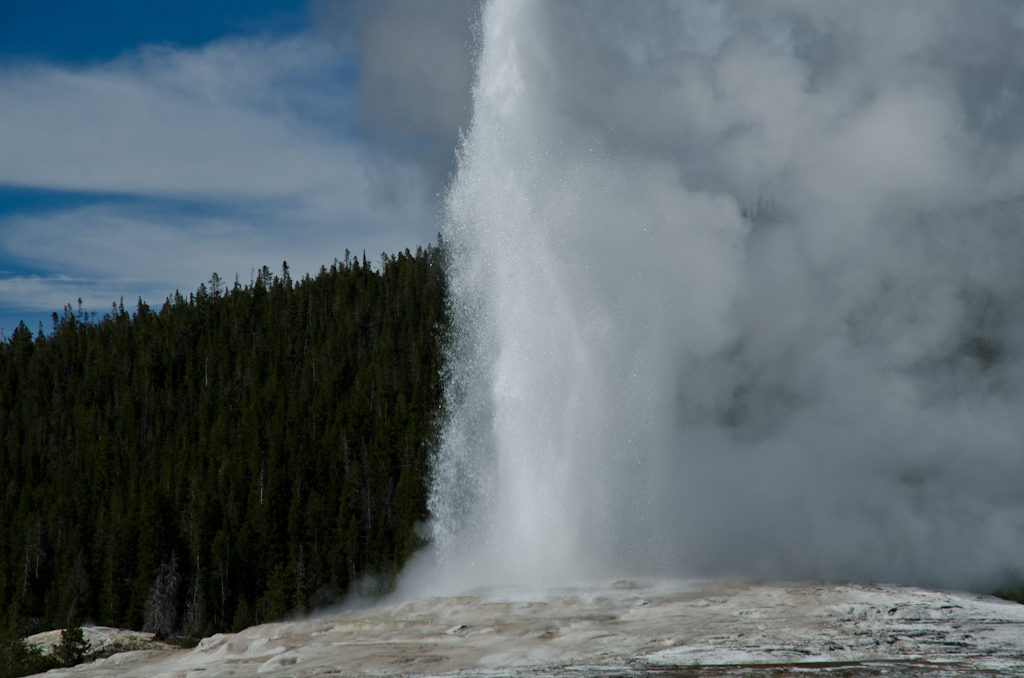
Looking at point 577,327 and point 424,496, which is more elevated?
point 577,327

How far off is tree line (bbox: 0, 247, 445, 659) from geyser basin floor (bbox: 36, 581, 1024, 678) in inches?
691

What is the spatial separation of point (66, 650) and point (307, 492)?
3335 centimetres

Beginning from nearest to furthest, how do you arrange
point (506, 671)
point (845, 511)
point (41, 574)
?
point (506, 671) → point (845, 511) → point (41, 574)

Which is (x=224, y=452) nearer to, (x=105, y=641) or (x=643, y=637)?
(x=105, y=641)

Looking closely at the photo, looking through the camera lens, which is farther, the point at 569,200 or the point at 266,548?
the point at 266,548

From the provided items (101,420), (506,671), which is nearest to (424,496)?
(506,671)

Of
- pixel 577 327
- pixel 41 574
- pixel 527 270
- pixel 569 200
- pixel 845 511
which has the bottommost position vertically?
pixel 41 574

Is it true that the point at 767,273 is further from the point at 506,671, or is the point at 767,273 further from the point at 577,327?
the point at 506,671

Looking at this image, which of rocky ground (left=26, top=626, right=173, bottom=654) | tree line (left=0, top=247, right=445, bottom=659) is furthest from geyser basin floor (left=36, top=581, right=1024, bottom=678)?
tree line (left=0, top=247, right=445, bottom=659)

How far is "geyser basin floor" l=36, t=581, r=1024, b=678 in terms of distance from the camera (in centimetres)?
880

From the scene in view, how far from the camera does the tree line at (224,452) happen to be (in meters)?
46.9

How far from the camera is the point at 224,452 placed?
190 feet

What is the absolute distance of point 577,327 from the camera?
17.7 meters

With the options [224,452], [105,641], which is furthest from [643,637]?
[224,452]
